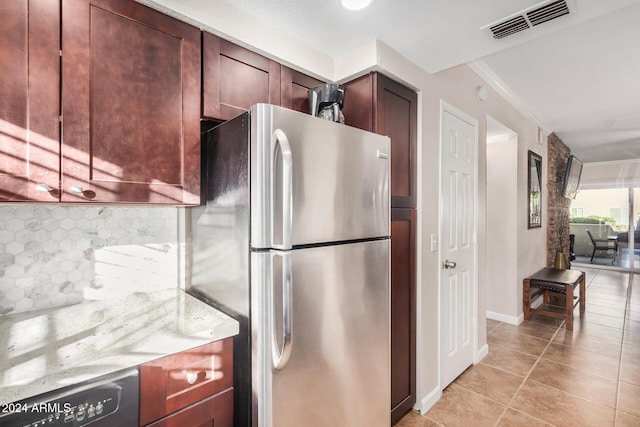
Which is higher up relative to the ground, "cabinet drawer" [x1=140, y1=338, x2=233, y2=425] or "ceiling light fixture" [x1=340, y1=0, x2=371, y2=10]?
"ceiling light fixture" [x1=340, y1=0, x2=371, y2=10]

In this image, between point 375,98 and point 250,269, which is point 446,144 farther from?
point 250,269

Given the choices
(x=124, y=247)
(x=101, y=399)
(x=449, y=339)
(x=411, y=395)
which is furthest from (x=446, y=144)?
(x=101, y=399)

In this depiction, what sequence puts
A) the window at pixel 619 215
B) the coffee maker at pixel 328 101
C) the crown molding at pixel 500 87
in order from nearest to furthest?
the coffee maker at pixel 328 101 < the crown molding at pixel 500 87 < the window at pixel 619 215

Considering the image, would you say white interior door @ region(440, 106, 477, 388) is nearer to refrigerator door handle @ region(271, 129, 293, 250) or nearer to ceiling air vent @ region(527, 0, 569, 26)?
ceiling air vent @ region(527, 0, 569, 26)

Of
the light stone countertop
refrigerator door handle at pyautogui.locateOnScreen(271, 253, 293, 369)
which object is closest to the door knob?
refrigerator door handle at pyautogui.locateOnScreen(271, 253, 293, 369)

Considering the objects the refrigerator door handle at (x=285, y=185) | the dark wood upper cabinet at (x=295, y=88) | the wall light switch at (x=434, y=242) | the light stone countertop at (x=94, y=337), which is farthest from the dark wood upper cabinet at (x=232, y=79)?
the wall light switch at (x=434, y=242)

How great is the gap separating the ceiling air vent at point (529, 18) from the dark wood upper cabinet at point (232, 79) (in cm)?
115

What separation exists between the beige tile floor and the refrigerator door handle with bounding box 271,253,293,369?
1.36 metres

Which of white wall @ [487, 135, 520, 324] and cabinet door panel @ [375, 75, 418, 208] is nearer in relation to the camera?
cabinet door panel @ [375, 75, 418, 208]

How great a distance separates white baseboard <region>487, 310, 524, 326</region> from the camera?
377cm

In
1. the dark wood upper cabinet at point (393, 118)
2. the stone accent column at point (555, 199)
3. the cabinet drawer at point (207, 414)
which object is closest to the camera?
the cabinet drawer at point (207, 414)

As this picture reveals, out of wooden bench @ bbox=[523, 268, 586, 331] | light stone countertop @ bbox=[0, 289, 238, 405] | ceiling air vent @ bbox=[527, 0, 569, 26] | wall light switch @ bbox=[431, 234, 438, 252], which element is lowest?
wooden bench @ bbox=[523, 268, 586, 331]

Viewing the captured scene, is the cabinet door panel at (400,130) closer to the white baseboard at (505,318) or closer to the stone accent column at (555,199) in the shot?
the white baseboard at (505,318)

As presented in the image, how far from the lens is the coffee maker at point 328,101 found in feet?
5.28
